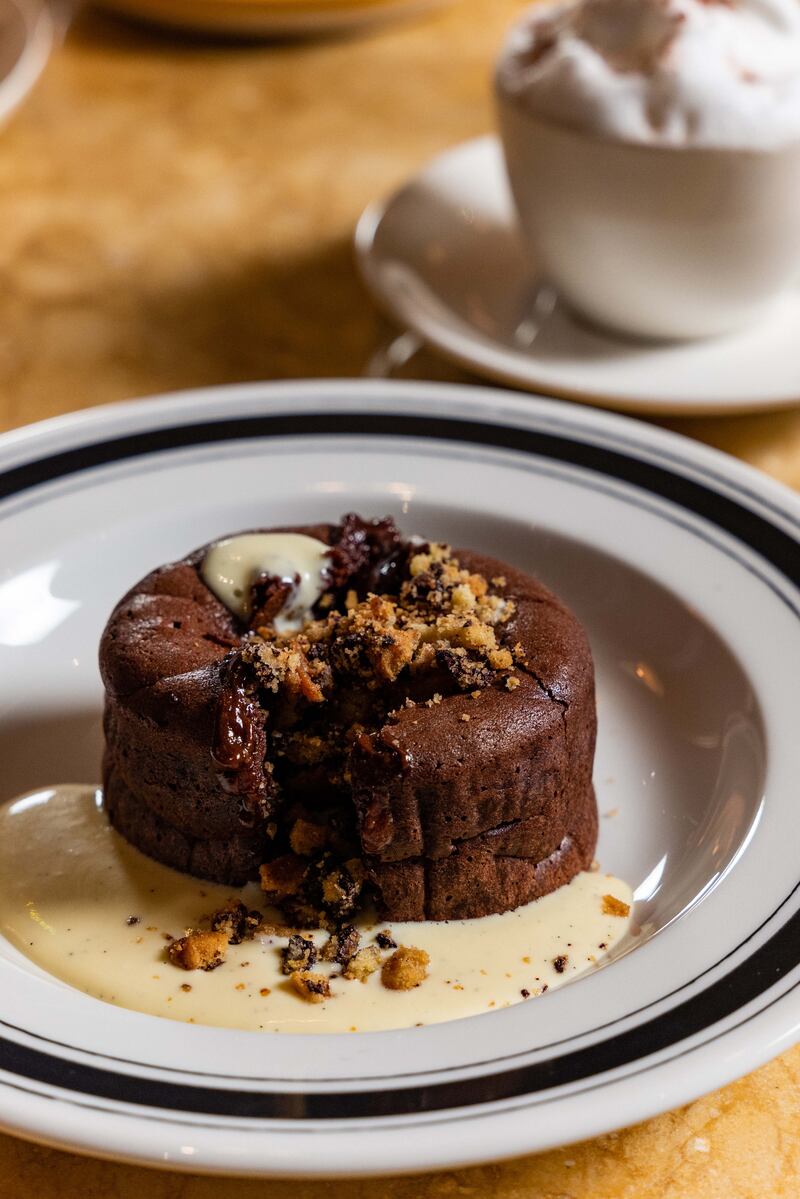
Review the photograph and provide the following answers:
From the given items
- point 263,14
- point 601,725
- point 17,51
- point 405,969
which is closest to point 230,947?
point 405,969

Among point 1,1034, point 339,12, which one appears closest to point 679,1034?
point 1,1034

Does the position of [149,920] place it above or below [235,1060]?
below

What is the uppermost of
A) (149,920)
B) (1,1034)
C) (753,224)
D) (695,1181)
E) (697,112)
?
(697,112)

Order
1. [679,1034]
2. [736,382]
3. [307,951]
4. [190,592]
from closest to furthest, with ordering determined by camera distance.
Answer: [679,1034] < [307,951] < [190,592] < [736,382]

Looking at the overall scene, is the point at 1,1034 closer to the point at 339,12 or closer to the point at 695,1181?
the point at 695,1181

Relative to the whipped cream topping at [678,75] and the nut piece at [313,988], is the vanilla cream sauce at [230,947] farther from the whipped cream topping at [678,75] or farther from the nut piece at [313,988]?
the whipped cream topping at [678,75]

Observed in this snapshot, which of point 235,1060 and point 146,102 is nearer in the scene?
point 235,1060
